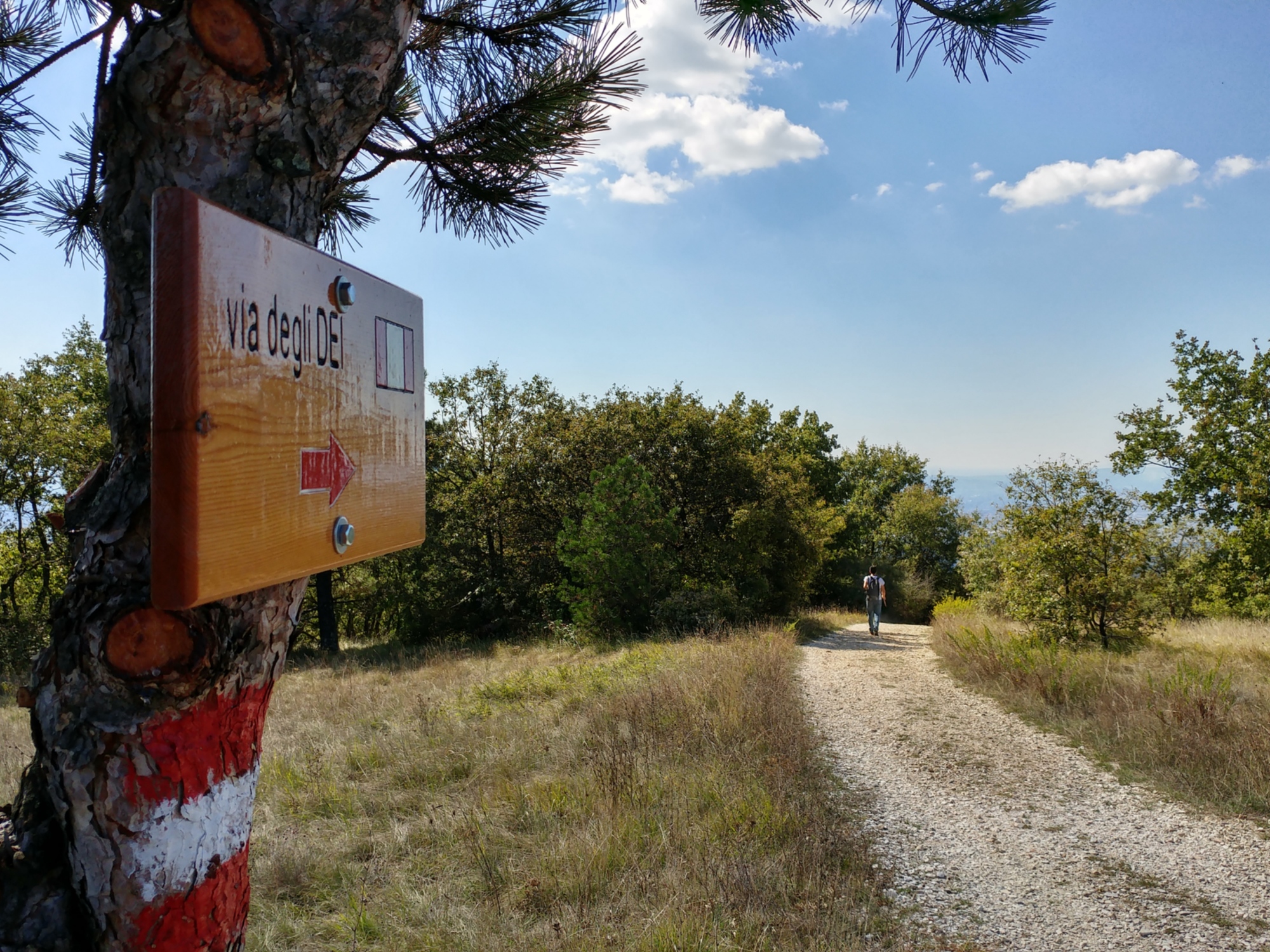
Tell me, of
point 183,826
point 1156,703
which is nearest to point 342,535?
point 183,826

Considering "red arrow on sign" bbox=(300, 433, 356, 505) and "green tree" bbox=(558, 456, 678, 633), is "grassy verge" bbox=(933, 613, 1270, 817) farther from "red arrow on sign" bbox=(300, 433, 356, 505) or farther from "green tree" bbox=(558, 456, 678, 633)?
"red arrow on sign" bbox=(300, 433, 356, 505)

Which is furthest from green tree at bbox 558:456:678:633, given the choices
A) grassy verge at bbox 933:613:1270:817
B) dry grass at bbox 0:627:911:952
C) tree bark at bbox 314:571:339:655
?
tree bark at bbox 314:571:339:655

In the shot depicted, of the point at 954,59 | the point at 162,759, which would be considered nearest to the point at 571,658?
the point at 954,59

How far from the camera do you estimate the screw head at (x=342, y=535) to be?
1425 mm

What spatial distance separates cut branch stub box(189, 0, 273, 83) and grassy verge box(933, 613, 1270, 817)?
Answer: 715 cm

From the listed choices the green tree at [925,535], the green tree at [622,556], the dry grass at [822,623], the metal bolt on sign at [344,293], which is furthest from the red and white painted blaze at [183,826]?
the green tree at [925,535]

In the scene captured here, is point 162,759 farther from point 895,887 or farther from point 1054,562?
point 1054,562

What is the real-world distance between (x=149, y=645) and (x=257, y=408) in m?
0.49

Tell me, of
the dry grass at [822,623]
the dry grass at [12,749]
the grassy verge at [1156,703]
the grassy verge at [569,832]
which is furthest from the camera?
the dry grass at [822,623]

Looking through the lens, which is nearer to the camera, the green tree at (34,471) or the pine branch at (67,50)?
the pine branch at (67,50)

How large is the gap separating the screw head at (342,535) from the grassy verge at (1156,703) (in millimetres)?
6643

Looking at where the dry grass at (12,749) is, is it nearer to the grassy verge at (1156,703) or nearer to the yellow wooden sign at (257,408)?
the yellow wooden sign at (257,408)

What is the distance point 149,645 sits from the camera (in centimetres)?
130

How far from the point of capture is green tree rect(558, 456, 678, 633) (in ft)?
52.9
